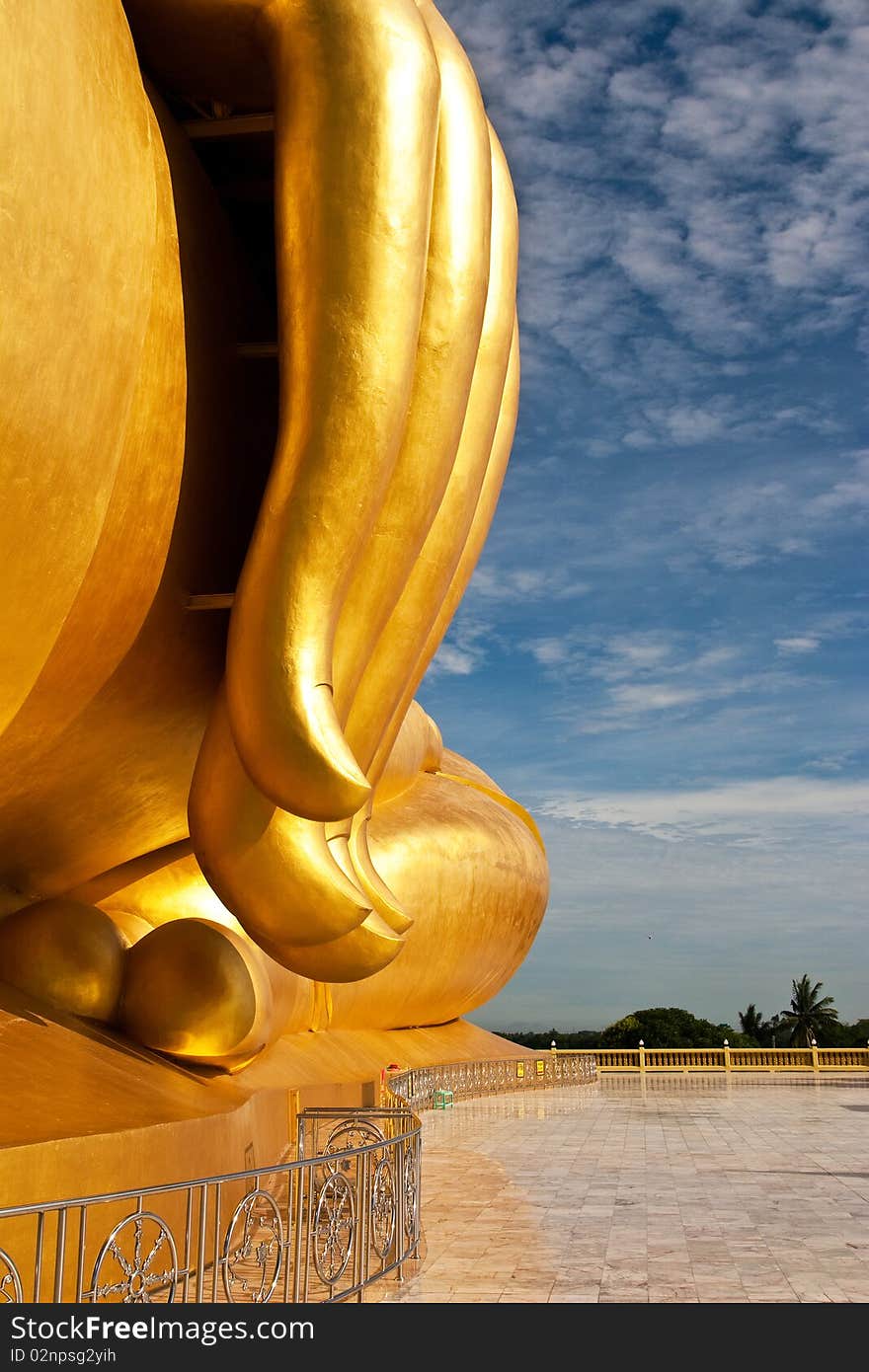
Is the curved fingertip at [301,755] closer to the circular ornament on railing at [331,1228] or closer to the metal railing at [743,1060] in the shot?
the circular ornament on railing at [331,1228]

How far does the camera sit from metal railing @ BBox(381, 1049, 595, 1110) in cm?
1402

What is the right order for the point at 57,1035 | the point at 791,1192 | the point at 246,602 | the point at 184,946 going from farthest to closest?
the point at 791,1192
the point at 184,946
the point at 57,1035
the point at 246,602

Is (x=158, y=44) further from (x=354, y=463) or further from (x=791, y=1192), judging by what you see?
(x=791, y=1192)

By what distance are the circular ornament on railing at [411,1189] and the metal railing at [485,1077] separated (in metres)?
5.98

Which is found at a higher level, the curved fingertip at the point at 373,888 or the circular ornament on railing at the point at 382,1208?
the curved fingertip at the point at 373,888

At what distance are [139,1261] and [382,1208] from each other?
5.98ft

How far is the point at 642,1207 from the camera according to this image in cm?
866

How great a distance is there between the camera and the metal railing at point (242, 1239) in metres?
Answer: 4.84

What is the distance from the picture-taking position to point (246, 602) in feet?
19.6

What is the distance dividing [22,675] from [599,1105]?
15183 millimetres

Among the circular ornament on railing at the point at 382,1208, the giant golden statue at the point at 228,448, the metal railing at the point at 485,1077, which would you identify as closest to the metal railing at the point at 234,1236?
the circular ornament on railing at the point at 382,1208

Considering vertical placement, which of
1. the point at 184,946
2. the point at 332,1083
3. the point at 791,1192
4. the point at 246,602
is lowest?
the point at 791,1192

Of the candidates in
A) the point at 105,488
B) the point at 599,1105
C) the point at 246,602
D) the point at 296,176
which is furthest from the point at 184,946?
the point at 599,1105

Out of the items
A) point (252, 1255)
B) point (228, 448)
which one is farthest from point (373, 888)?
point (228, 448)
